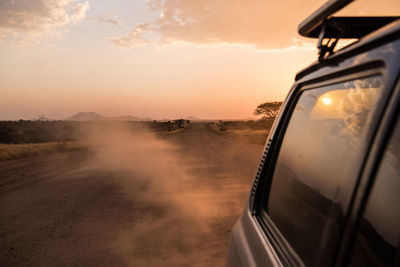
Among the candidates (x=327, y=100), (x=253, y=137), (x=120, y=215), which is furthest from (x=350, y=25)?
(x=253, y=137)

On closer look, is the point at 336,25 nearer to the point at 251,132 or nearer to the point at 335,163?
the point at 335,163

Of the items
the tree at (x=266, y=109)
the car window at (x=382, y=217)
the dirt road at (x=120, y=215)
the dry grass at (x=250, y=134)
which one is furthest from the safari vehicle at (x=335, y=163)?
the tree at (x=266, y=109)

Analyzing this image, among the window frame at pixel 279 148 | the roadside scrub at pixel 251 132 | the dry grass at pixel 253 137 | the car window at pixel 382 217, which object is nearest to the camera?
the car window at pixel 382 217

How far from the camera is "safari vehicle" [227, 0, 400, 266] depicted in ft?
2.43

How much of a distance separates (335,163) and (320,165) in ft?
0.40

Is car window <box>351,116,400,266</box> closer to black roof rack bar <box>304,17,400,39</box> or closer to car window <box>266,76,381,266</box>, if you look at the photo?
car window <box>266,76,381,266</box>

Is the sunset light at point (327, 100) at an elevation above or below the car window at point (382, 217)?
above

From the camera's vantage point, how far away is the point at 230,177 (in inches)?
366

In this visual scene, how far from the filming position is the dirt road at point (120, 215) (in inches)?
170

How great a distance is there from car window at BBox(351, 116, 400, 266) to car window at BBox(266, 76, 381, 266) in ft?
0.20

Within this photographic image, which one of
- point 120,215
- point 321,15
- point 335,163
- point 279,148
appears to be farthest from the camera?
point 120,215

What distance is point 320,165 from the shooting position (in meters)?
1.12

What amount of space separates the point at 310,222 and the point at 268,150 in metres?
0.66

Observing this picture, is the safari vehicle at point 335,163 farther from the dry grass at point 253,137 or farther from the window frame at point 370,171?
the dry grass at point 253,137
